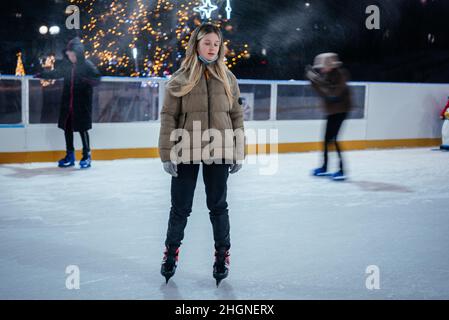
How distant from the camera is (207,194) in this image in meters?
2.98

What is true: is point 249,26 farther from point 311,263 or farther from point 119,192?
point 311,263

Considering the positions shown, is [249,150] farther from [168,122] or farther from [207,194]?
[168,122]

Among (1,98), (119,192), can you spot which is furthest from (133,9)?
(119,192)

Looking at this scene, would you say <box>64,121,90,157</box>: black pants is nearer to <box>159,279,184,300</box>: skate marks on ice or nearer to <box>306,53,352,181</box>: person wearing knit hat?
<box>306,53,352,181</box>: person wearing knit hat

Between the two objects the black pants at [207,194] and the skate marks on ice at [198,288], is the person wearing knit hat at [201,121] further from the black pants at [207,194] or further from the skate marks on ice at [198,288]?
the skate marks on ice at [198,288]

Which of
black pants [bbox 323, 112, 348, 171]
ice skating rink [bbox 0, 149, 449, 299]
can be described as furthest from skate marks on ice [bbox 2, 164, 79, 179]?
black pants [bbox 323, 112, 348, 171]

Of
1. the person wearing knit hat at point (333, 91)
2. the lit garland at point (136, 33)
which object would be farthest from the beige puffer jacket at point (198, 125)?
the lit garland at point (136, 33)

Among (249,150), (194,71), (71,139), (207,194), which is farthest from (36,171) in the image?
(194,71)

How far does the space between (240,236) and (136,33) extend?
58.1ft

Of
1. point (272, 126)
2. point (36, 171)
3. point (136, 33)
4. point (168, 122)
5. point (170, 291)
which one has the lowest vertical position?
point (170, 291)

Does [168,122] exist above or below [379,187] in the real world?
above

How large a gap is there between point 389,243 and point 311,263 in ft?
2.57

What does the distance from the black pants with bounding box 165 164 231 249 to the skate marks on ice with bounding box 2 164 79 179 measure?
12.7 ft

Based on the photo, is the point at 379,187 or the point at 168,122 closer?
the point at 168,122
